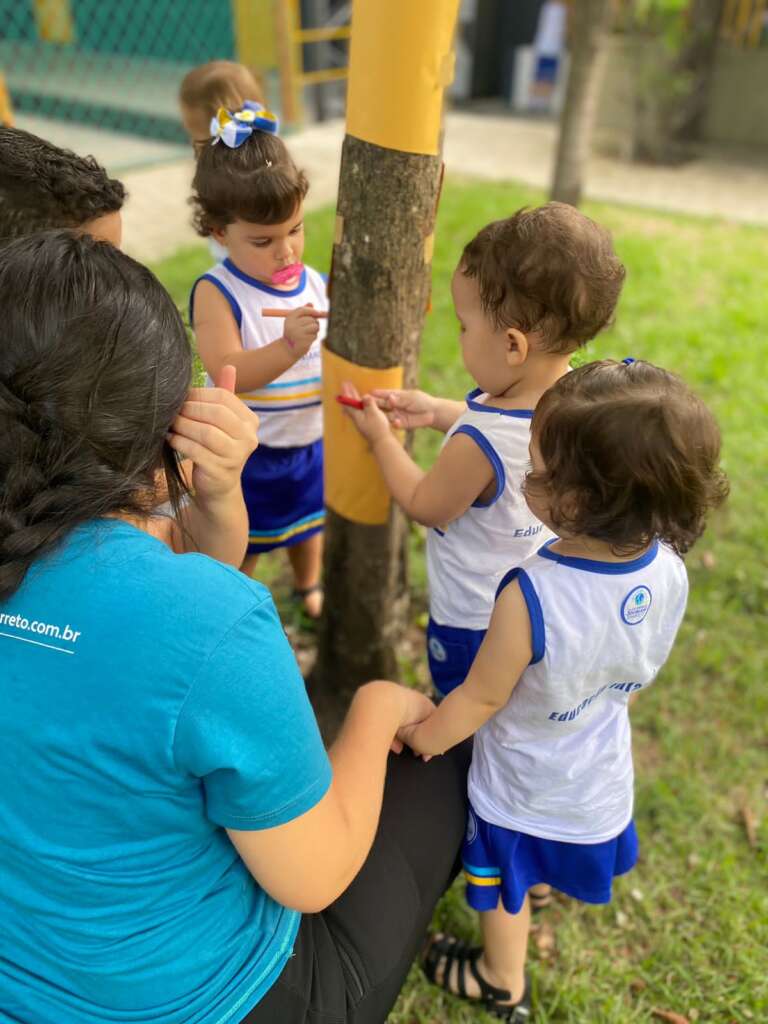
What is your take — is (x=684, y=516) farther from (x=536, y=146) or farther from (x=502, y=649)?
(x=536, y=146)

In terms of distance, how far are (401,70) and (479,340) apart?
56 centimetres

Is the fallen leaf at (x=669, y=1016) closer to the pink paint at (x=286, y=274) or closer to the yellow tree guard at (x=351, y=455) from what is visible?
the yellow tree guard at (x=351, y=455)

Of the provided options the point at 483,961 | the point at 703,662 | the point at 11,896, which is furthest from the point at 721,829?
the point at 11,896

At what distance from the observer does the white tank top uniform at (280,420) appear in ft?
6.77

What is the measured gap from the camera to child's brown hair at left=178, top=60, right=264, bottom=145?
2.57 metres

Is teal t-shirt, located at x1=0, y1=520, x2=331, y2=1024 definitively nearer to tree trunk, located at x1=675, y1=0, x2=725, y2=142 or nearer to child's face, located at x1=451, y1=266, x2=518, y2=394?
child's face, located at x1=451, y1=266, x2=518, y2=394

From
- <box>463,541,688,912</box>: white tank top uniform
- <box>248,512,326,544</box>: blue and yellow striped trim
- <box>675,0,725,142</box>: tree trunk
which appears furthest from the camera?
<box>675,0,725,142</box>: tree trunk

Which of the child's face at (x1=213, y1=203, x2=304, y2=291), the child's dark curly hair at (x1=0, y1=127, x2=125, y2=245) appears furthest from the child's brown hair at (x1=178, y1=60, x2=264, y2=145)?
the child's dark curly hair at (x1=0, y1=127, x2=125, y2=245)

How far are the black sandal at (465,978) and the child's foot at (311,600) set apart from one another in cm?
124

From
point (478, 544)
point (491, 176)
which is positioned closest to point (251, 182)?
point (478, 544)

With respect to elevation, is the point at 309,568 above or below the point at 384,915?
below

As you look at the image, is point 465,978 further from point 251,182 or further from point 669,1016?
point 251,182

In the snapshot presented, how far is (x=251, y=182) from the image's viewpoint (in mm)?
1866

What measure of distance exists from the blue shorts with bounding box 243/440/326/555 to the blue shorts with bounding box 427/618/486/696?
2.29ft
